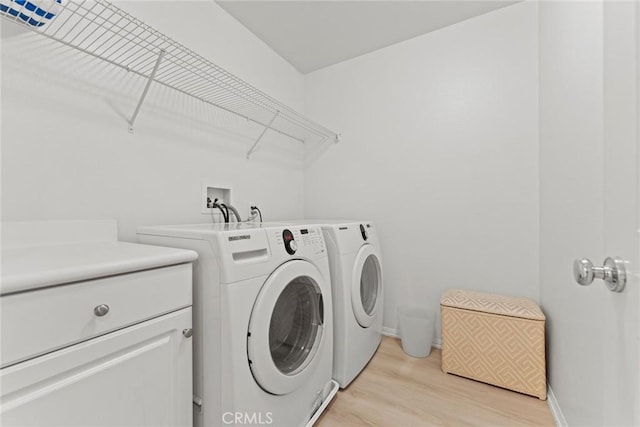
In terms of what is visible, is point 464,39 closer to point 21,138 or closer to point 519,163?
point 519,163

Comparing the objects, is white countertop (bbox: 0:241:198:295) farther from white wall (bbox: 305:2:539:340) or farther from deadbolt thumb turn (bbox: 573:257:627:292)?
white wall (bbox: 305:2:539:340)

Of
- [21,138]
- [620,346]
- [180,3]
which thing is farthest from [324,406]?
[180,3]

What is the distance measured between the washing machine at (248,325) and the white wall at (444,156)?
3.71 feet

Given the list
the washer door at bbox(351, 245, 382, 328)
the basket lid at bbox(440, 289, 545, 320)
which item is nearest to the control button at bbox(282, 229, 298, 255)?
the washer door at bbox(351, 245, 382, 328)

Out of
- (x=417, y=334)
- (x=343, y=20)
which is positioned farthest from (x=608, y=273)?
(x=343, y=20)

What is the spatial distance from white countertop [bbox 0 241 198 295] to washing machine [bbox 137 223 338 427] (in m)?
0.13

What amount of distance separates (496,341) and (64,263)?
6.36 feet

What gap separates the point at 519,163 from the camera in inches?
68.2

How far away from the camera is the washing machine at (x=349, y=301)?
151 centimetres

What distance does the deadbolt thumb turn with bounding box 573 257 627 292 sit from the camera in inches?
19.2

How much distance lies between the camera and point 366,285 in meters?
1.86

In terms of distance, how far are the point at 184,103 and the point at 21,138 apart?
29.0 inches

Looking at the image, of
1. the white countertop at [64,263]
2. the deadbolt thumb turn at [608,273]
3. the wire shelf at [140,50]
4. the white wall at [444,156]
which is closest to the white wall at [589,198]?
the deadbolt thumb turn at [608,273]

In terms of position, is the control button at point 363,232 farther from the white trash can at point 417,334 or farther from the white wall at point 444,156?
the white trash can at point 417,334
